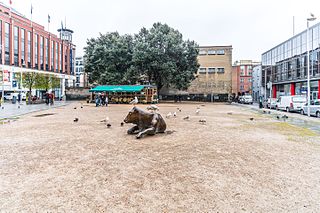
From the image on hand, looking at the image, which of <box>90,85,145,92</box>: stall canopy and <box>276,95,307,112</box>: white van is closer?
<box>276,95,307,112</box>: white van

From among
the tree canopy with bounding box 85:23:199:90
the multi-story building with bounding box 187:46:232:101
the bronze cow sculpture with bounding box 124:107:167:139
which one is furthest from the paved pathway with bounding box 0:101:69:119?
the multi-story building with bounding box 187:46:232:101

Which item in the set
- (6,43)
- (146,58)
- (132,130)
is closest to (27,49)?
(6,43)

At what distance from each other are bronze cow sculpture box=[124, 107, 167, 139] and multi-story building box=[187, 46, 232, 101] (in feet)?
163

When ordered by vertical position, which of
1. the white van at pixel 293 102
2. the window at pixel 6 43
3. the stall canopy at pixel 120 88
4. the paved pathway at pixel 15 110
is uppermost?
the window at pixel 6 43

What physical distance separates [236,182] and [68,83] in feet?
261

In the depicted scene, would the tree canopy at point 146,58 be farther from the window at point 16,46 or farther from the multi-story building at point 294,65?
the window at point 16,46

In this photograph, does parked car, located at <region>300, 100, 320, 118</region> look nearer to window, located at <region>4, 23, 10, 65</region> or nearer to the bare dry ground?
the bare dry ground

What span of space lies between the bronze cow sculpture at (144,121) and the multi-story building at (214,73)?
163ft

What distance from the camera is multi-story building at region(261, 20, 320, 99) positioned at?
117 feet

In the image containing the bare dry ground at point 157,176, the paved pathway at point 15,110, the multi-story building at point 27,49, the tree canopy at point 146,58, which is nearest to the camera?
the bare dry ground at point 157,176

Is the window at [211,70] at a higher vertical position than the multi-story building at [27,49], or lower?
lower

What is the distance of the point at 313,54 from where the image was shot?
3569 centimetres

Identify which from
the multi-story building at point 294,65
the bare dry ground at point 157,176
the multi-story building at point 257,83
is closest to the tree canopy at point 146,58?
the multi-story building at point 294,65

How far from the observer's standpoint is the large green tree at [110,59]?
45.0 metres
